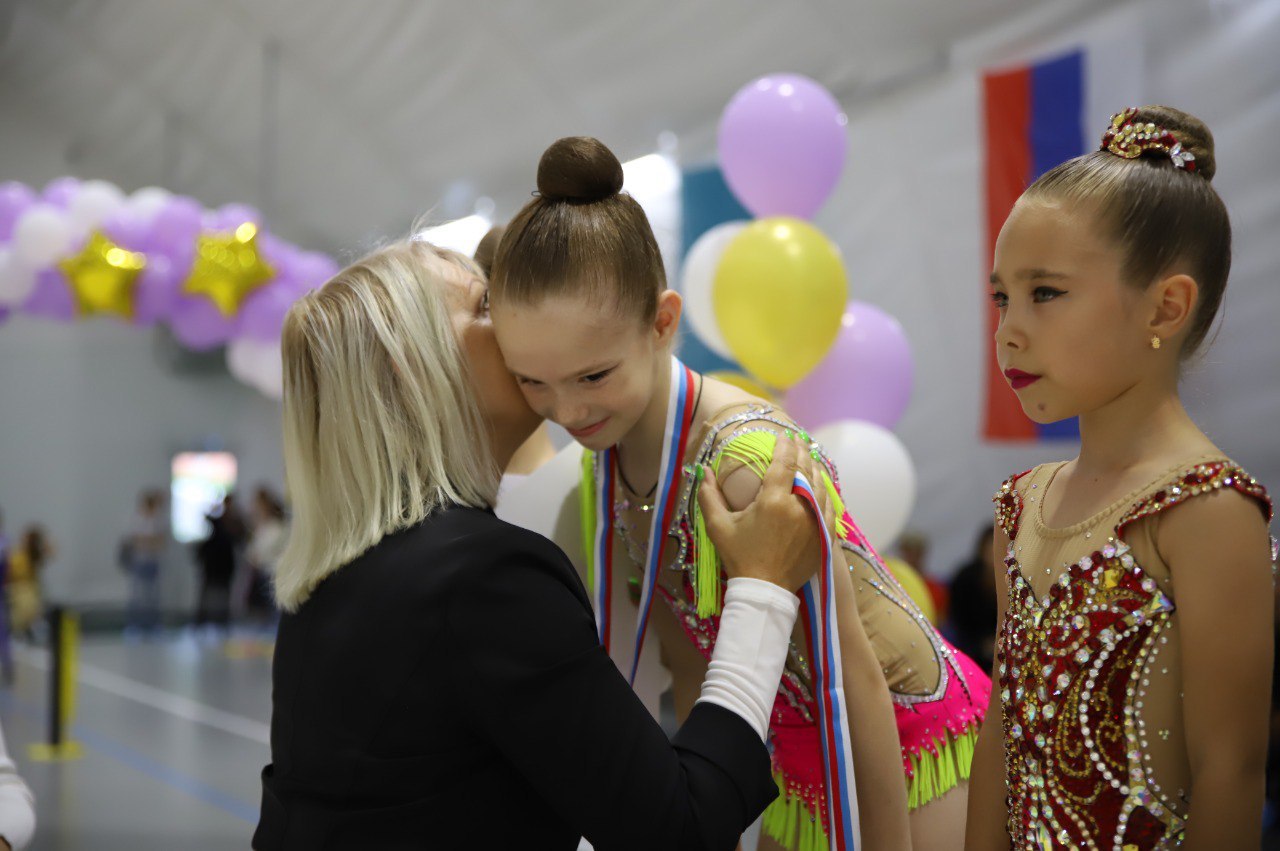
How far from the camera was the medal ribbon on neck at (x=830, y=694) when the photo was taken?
4.62 feet

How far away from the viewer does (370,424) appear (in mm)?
1417

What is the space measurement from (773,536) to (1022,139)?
5.44 metres

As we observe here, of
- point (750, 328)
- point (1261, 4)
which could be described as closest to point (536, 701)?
point (750, 328)

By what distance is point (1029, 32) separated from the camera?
Result: 20.9ft

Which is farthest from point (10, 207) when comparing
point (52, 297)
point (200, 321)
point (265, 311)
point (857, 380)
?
point (857, 380)

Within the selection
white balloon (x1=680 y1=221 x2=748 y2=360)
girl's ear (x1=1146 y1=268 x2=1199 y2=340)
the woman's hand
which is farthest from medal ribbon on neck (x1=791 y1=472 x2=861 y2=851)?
white balloon (x1=680 y1=221 x2=748 y2=360)

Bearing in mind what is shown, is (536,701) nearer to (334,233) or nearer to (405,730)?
(405,730)

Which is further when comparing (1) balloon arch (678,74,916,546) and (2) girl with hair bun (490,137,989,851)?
(1) balloon arch (678,74,916,546)

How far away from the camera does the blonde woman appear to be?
48.8 inches

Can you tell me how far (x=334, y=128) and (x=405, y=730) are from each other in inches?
386

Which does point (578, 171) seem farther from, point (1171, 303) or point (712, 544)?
point (1171, 303)

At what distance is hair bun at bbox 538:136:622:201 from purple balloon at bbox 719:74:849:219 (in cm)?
250

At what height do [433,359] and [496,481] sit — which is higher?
[433,359]

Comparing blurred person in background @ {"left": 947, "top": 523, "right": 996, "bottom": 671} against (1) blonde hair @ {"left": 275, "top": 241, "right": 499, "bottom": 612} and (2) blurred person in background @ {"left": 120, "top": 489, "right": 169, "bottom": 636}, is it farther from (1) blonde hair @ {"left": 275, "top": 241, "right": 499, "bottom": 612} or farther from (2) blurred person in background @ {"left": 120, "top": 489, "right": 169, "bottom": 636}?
(2) blurred person in background @ {"left": 120, "top": 489, "right": 169, "bottom": 636}
